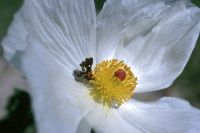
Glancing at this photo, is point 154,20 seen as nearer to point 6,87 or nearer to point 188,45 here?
point 188,45

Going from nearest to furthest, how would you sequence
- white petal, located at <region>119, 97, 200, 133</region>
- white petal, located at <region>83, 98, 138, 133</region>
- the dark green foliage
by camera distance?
white petal, located at <region>83, 98, 138, 133</region>, white petal, located at <region>119, 97, 200, 133</region>, the dark green foliage

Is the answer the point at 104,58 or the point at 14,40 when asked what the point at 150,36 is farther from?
the point at 14,40

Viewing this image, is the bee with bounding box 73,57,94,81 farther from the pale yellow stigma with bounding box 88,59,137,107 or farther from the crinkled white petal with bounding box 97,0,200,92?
the crinkled white petal with bounding box 97,0,200,92

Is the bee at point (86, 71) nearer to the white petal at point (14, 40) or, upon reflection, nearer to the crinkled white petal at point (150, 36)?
the crinkled white petal at point (150, 36)

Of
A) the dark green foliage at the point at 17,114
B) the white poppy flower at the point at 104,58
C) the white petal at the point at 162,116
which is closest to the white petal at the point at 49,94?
the white poppy flower at the point at 104,58

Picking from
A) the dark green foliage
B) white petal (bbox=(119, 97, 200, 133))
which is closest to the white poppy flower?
white petal (bbox=(119, 97, 200, 133))

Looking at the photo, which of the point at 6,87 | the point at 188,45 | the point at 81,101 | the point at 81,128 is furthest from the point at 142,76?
the point at 6,87
